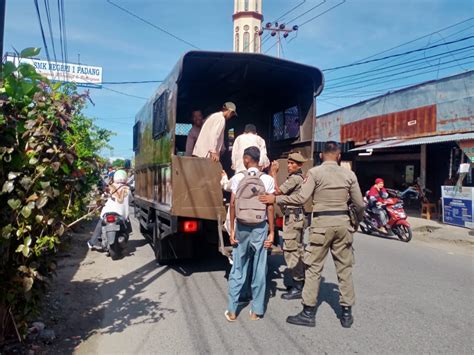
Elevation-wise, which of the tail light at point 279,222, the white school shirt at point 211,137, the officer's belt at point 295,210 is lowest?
the tail light at point 279,222

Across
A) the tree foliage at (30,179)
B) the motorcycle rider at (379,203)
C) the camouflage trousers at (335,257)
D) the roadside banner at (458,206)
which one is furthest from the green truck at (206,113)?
the roadside banner at (458,206)

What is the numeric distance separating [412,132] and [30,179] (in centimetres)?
1388

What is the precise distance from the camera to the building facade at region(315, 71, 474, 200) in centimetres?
1241

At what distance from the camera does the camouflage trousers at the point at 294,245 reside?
4.92 metres

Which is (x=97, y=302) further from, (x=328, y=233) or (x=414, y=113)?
(x=414, y=113)

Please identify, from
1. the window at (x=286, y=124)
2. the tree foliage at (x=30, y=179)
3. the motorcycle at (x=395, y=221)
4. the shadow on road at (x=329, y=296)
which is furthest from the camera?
the motorcycle at (x=395, y=221)

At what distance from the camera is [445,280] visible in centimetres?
595

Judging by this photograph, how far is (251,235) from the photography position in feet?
13.7

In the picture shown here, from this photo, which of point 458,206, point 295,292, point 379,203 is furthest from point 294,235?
point 458,206

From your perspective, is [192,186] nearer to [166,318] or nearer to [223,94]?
[166,318]

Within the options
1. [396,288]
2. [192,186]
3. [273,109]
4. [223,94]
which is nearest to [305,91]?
[273,109]

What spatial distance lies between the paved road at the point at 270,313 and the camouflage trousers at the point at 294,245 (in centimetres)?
43

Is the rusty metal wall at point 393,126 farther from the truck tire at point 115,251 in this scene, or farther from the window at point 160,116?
the truck tire at point 115,251

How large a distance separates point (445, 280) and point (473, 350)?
2.58 m
